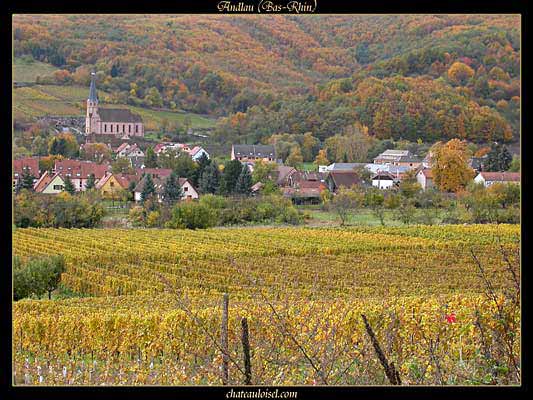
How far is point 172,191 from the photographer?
3688 cm

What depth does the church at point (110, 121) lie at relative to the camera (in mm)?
56938

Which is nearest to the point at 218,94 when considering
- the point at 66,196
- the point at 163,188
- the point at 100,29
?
the point at 100,29

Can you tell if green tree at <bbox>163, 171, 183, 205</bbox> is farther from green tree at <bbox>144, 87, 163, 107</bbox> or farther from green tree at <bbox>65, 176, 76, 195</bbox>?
green tree at <bbox>144, 87, 163, 107</bbox>

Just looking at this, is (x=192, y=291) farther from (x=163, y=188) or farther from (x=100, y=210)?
(x=163, y=188)

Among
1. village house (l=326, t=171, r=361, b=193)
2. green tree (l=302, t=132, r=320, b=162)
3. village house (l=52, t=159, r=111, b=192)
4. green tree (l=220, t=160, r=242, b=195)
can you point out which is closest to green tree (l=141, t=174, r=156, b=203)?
village house (l=52, t=159, r=111, b=192)

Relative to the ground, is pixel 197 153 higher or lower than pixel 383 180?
higher

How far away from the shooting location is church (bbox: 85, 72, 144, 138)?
187ft

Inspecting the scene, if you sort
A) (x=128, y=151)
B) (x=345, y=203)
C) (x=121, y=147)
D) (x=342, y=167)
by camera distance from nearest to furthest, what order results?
(x=345, y=203) < (x=342, y=167) < (x=128, y=151) < (x=121, y=147)

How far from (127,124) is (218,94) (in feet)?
49.5

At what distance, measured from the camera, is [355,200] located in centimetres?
3631

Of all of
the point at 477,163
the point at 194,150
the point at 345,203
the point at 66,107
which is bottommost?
the point at 345,203

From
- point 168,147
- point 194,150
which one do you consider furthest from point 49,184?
point 194,150

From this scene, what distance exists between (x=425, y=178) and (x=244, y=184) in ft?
29.0

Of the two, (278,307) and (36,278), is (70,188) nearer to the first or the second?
(36,278)
